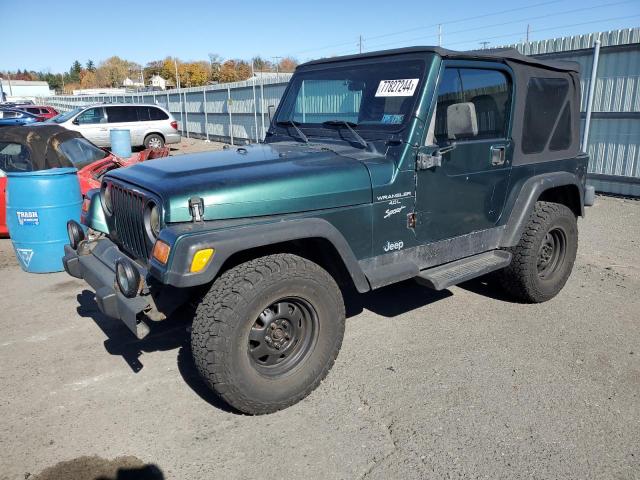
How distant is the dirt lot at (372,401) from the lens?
8.63 ft

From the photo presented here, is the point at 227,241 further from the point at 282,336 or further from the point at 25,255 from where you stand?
the point at 25,255

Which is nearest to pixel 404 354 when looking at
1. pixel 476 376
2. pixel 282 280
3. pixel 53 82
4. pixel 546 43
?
pixel 476 376

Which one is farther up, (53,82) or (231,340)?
(53,82)

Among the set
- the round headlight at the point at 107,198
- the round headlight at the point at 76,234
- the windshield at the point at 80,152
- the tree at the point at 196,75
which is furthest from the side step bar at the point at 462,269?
the tree at the point at 196,75

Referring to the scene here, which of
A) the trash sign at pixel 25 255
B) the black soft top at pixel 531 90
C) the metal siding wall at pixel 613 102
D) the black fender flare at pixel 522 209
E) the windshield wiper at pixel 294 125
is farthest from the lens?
the metal siding wall at pixel 613 102

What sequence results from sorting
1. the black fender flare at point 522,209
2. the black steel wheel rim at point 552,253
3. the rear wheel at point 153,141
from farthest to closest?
the rear wheel at point 153,141 < the black steel wheel rim at point 552,253 < the black fender flare at point 522,209

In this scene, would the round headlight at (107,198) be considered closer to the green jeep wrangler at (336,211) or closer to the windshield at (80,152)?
the green jeep wrangler at (336,211)

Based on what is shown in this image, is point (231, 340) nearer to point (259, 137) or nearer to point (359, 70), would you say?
point (359, 70)

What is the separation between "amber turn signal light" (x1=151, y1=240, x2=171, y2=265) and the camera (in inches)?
103

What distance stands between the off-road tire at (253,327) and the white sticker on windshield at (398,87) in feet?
4.64

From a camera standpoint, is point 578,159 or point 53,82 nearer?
point 578,159

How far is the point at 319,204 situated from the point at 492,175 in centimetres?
166

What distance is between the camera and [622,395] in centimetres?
319

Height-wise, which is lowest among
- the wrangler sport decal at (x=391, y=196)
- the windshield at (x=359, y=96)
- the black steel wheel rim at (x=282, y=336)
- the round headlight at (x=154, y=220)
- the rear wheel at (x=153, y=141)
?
the black steel wheel rim at (x=282, y=336)
